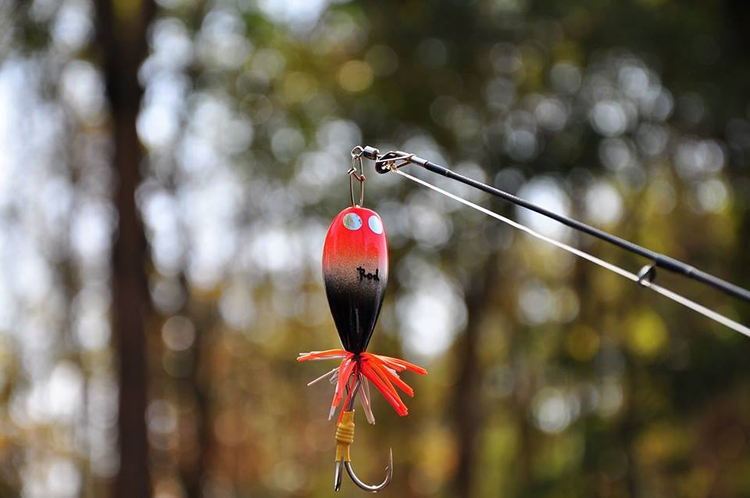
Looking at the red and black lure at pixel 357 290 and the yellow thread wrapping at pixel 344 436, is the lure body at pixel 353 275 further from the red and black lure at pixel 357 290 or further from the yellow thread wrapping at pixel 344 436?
the yellow thread wrapping at pixel 344 436

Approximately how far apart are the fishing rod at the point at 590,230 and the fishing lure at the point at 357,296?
0.38ft

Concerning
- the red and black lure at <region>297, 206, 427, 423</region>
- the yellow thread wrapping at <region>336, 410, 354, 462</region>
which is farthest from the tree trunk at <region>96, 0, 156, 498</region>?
the yellow thread wrapping at <region>336, 410, 354, 462</region>

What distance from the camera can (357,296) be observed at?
244 cm

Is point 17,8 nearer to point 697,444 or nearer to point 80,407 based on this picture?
point 80,407

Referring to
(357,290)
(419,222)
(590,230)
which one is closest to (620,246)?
(590,230)

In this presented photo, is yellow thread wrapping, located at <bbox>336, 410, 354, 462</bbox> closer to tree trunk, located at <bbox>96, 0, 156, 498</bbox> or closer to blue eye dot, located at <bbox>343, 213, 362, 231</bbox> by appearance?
blue eye dot, located at <bbox>343, 213, 362, 231</bbox>

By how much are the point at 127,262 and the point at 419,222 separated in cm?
390

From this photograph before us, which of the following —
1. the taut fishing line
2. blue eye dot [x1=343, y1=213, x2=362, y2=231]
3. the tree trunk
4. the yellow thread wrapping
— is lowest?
the yellow thread wrapping

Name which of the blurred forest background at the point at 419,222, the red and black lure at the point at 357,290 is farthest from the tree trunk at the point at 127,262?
the red and black lure at the point at 357,290

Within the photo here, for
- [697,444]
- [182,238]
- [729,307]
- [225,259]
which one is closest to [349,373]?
[729,307]

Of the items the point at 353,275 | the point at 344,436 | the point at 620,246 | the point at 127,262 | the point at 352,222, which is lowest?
the point at 344,436

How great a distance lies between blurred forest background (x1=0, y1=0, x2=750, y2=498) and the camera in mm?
9625

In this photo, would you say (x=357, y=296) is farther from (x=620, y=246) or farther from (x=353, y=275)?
(x=620, y=246)

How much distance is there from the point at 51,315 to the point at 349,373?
1282cm
